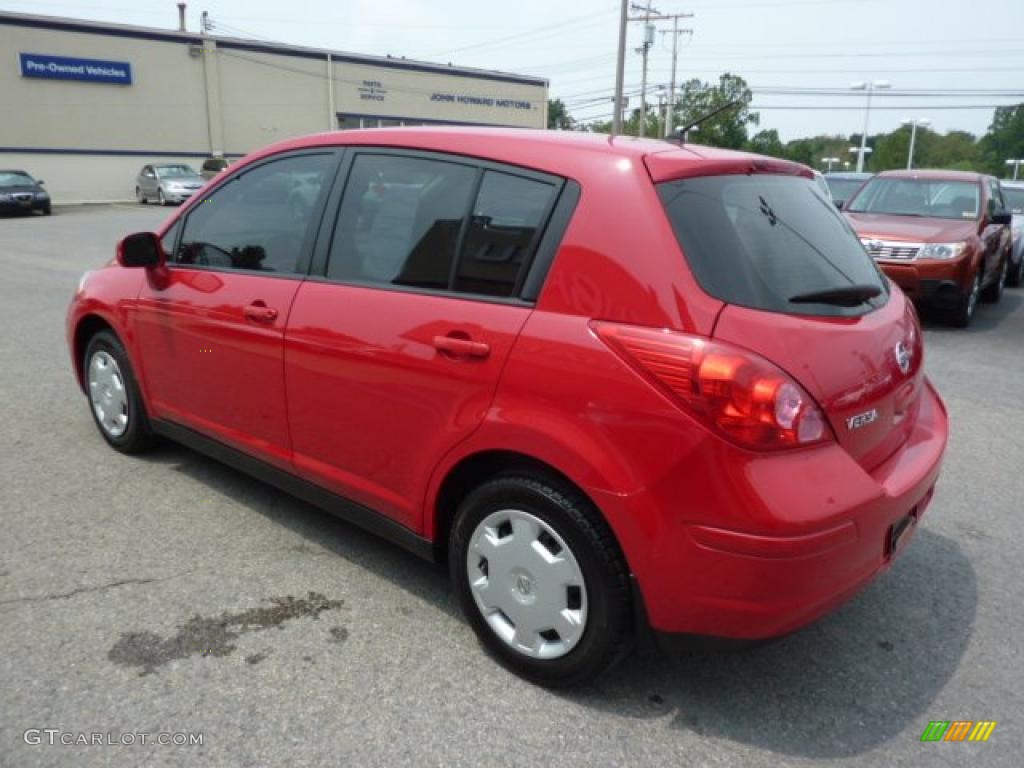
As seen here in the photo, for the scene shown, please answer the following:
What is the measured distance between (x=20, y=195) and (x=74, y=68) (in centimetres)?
1071

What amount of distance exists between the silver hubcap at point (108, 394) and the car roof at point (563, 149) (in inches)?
83.3

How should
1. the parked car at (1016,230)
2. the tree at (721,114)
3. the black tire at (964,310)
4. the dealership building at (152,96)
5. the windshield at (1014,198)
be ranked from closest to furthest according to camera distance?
the black tire at (964,310) → the parked car at (1016,230) → the windshield at (1014,198) → the dealership building at (152,96) → the tree at (721,114)

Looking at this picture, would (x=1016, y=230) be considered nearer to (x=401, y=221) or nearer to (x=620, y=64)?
(x=401, y=221)

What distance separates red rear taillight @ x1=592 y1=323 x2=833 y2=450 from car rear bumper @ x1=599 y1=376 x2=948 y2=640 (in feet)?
0.26

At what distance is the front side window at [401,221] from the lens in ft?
9.46

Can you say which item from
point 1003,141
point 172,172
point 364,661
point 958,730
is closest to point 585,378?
point 364,661

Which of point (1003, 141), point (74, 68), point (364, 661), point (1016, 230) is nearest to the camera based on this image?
point (364, 661)

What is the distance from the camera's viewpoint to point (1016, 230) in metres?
12.5

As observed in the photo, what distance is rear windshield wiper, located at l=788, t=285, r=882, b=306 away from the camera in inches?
99.8

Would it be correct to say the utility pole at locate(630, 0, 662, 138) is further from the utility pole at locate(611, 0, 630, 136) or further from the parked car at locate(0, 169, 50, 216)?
the parked car at locate(0, 169, 50, 216)

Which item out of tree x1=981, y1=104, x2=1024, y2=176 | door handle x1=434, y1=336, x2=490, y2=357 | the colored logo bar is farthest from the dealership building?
tree x1=981, y1=104, x2=1024, y2=176

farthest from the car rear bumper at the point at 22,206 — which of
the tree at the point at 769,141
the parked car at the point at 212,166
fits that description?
the tree at the point at 769,141

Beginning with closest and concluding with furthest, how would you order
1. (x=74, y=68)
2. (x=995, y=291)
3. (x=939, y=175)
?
(x=939, y=175) → (x=995, y=291) → (x=74, y=68)

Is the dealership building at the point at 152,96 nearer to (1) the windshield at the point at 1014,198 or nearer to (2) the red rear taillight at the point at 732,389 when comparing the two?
(1) the windshield at the point at 1014,198
